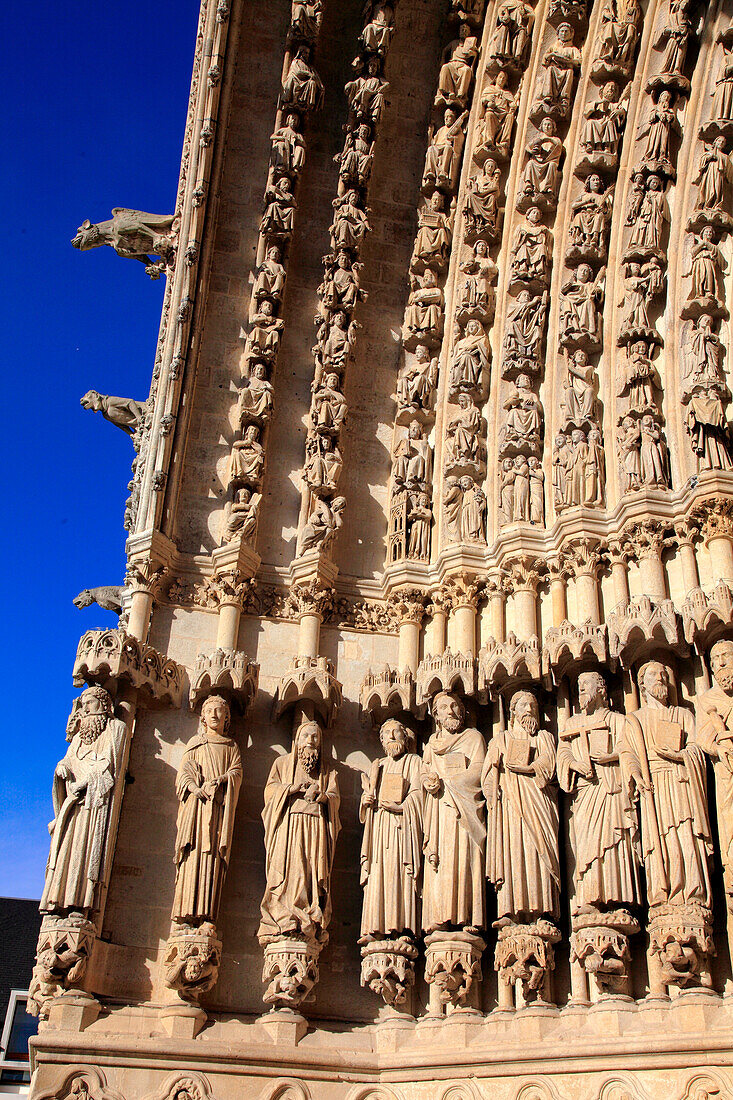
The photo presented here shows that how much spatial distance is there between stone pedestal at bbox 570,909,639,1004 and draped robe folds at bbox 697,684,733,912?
0.60 m

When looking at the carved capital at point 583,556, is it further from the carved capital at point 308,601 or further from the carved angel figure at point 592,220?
the carved angel figure at point 592,220

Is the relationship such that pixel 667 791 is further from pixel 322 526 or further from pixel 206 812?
pixel 322 526

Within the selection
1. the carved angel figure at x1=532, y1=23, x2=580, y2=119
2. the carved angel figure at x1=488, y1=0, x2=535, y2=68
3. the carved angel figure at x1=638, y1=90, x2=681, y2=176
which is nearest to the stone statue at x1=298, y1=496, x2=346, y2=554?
the carved angel figure at x1=638, y1=90, x2=681, y2=176

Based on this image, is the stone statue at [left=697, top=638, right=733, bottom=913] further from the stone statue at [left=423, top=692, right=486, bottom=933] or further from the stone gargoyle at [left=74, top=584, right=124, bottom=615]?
the stone gargoyle at [left=74, top=584, right=124, bottom=615]

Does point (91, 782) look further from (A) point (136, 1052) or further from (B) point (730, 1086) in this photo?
(B) point (730, 1086)

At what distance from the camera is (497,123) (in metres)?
9.34

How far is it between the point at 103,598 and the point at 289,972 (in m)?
3.08

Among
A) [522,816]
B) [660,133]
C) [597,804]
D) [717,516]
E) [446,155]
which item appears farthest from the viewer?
[446,155]

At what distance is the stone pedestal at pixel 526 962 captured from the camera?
6266 millimetres

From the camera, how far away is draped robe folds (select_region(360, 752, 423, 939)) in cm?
666

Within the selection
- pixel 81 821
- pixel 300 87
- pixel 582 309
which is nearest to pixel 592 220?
pixel 582 309

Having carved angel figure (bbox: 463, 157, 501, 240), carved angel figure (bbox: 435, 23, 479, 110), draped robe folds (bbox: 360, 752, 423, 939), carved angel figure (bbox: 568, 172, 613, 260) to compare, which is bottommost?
draped robe folds (bbox: 360, 752, 423, 939)

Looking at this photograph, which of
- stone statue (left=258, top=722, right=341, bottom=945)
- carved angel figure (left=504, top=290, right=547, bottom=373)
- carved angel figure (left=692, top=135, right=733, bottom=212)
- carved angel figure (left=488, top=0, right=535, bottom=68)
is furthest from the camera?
carved angel figure (left=488, top=0, right=535, bottom=68)

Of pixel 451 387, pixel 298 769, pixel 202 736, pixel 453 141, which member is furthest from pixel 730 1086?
pixel 453 141
